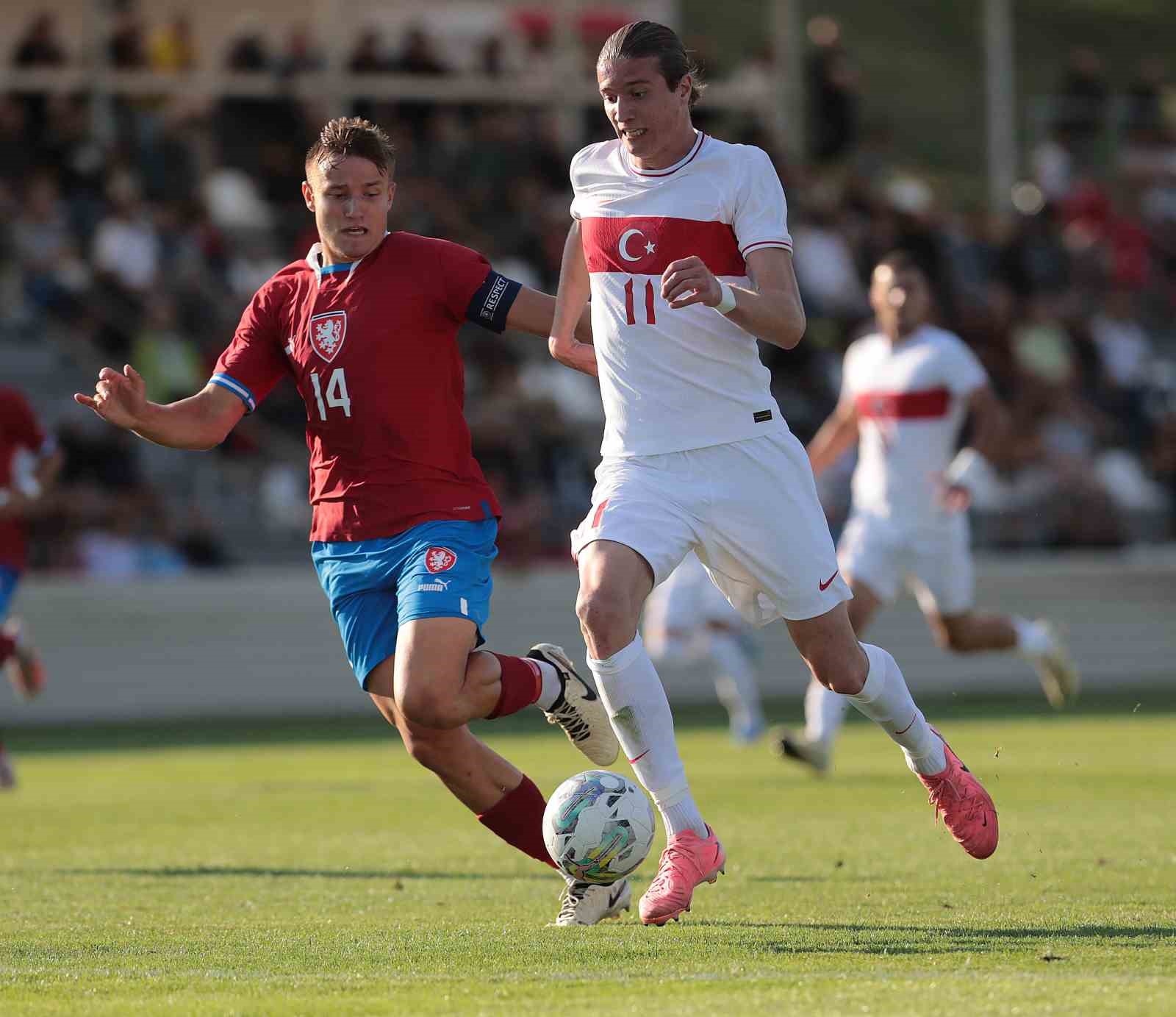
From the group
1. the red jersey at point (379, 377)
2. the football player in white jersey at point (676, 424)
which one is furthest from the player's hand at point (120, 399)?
the football player in white jersey at point (676, 424)

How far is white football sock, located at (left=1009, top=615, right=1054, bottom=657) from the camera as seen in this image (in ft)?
39.2

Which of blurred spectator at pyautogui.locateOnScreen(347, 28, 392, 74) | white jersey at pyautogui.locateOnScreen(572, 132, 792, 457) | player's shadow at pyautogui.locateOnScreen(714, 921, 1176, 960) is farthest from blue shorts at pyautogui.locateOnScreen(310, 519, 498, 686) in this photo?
blurred spectator at pyautogui.locateOnScreen(347, 28, 392, 74)

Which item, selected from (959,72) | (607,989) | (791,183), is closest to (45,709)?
(791,183)

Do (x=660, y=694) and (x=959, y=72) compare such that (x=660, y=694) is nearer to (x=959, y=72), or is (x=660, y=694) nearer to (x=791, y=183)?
(x=791, y=183)

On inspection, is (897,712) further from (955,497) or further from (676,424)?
(955,497)

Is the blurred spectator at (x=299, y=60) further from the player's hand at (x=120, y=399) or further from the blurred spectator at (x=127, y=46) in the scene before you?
the player's hand at (x=120, y=399)

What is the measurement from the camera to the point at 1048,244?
83.6 ft

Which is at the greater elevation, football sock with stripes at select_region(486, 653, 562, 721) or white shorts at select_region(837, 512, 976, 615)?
football sock with stripes at select_region(486, 653, 562, 721)

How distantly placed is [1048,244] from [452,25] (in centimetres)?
827

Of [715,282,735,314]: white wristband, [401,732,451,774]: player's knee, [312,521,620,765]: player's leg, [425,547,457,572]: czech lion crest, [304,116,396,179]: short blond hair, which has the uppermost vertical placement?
[304,116,396,179]: short blond hair

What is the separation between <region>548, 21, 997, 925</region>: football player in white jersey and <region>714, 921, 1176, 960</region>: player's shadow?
47cm

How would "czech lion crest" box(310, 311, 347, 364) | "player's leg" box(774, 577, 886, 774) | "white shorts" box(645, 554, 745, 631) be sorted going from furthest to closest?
1. "white shorts" box(645, 554, 745, 631)
2. "player's leg" box(774, 577, 886, 774)
3. "czech lion crest" box(310, 311, 347, 364)

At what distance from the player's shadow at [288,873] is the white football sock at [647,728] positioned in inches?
53.2

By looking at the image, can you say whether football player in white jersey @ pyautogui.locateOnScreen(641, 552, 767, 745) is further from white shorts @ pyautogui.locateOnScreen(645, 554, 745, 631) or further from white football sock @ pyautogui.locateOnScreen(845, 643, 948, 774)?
white football sock @ pyautogui.locateOnScreen(845, 643, 948, 774)
